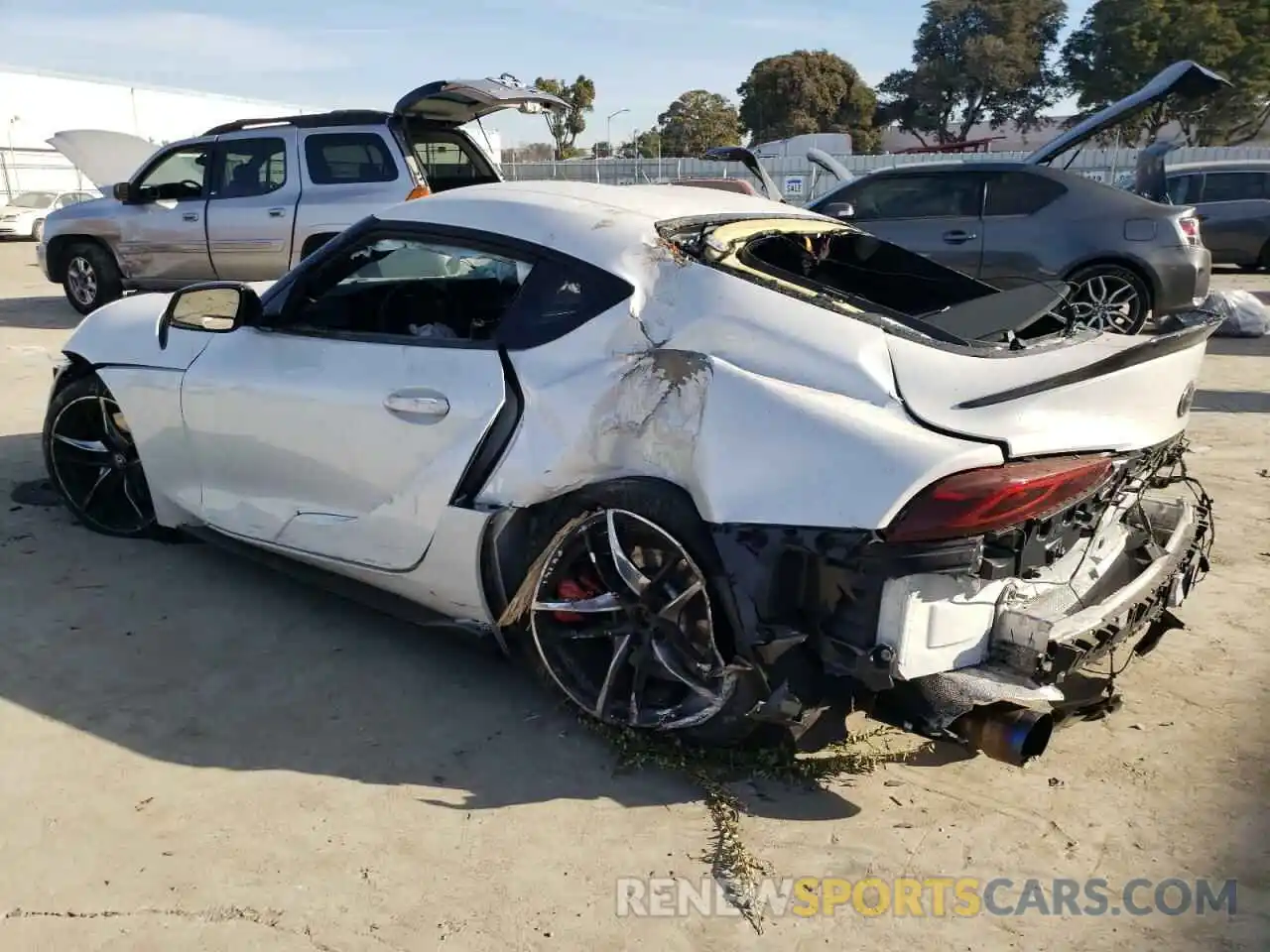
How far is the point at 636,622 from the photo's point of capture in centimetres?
293

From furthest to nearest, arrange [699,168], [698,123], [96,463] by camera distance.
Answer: [698,123] → [699,168] → [96,463]

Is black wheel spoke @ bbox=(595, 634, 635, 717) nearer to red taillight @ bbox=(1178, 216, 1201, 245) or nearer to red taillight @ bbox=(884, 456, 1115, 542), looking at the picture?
red taillight @ bbox=(884, 456, 1115, 542)

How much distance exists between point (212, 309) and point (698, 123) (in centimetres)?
6366

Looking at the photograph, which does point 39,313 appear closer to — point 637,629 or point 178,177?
point 178,177

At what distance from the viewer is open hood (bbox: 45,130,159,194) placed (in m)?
20.5

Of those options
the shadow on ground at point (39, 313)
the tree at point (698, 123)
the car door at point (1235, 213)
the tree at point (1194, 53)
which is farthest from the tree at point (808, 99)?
the shadow on ground at point (39, 313)

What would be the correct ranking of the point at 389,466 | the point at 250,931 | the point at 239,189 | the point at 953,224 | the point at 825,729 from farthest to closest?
the point at 239,189, the point at 953,224, the point at 389,466, the point at 825,729, the point at 250,931

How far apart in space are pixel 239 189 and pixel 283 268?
2.69ft

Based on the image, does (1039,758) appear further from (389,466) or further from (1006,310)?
(389,466)

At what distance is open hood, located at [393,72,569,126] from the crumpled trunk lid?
660 cm

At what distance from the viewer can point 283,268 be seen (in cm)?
991

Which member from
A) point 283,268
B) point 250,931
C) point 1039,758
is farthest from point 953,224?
point 250,931

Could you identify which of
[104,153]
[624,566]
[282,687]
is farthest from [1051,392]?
[104,153]

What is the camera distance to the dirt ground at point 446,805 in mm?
2385
